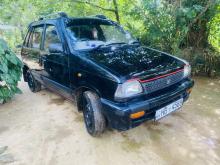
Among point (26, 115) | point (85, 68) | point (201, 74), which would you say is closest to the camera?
point (85, 68)

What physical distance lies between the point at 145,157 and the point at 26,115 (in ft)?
8.59

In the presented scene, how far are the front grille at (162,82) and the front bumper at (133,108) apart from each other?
8cm

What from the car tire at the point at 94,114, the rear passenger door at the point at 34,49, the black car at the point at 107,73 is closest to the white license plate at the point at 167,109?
the black car at the point at 107,73

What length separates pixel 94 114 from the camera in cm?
323

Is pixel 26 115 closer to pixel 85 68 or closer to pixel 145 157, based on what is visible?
pixel 85 68

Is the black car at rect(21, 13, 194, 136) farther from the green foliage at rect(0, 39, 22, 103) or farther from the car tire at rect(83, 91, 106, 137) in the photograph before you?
the green foliage at rect(0, 39, 22, 103)

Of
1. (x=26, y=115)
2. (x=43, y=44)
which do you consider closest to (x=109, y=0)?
(x=43, y=44)

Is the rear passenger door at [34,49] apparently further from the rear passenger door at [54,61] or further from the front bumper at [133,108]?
the front bumper at [133,108]

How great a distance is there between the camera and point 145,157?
119 inches

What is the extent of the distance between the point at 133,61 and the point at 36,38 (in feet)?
8.80

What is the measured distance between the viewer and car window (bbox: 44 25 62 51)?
13.0 ft

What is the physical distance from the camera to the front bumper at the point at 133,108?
9.17 ft

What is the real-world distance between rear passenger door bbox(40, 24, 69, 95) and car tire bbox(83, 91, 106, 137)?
687 mm

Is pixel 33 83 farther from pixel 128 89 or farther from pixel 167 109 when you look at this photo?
pixel 167 109
